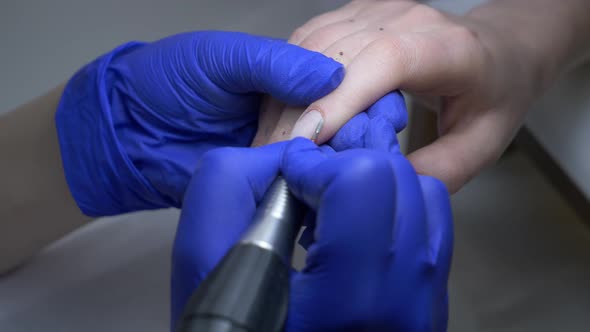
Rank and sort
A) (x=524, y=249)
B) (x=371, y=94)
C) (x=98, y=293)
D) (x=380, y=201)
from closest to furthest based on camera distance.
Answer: (x=380, y=201) → (x=371, y=94) → (x=98, y=293) → (x=524, y=249)

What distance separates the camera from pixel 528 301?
904 millimetres

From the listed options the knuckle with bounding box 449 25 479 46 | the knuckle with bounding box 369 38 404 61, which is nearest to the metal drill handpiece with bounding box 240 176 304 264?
the knuckle with bounding box 369 38 404 61

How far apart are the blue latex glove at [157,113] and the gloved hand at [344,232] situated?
16 cm

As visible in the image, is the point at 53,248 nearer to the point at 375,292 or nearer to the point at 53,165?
the point at 53,165

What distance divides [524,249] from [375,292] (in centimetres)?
67

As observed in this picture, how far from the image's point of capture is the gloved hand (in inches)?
16.2

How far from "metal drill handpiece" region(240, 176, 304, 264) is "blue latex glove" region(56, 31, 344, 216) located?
0.18 metres

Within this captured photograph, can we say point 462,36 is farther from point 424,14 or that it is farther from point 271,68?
point 271,68

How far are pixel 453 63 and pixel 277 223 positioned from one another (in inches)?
14.0

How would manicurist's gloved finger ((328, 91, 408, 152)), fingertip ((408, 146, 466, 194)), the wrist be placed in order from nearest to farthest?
manicurist's gloved finger ((328, 91, 408, 152))
fingertip ((408, 146, 466, 194))
the wrist

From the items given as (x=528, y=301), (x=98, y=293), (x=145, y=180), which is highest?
(x=145, y=180)

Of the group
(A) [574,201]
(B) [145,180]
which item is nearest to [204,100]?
(B) [145,180]

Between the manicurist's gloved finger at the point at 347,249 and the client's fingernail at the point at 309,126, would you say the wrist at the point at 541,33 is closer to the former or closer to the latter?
the client's fingernail at the point at 309,126

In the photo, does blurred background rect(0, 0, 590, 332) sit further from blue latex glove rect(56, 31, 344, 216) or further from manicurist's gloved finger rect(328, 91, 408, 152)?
manicurist's gloved finger rect(328, 91, 408, 152)
